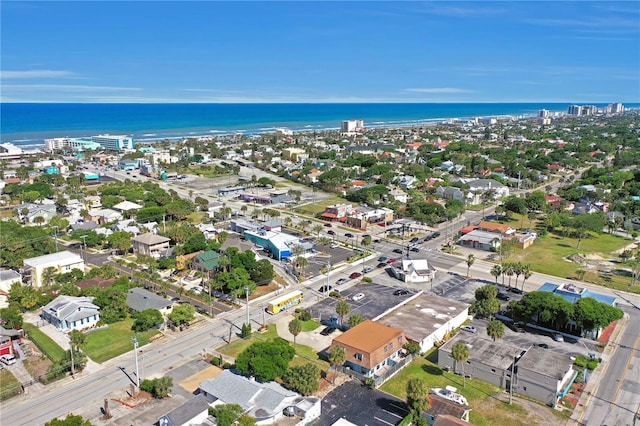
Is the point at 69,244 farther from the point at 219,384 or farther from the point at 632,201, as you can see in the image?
the point at 632,201

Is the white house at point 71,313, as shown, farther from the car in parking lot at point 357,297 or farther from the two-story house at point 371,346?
the car in parking lot at point 357,297

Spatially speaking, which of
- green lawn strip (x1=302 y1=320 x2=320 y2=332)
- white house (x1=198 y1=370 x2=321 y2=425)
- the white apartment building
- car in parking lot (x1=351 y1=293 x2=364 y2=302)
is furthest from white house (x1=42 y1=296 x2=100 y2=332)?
car in parking lot (x1=351 y1=293 x2=364 y2=302)

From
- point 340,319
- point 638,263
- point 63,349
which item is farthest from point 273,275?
point 638,263

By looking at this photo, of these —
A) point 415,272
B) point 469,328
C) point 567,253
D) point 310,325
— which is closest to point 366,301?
point 310,325

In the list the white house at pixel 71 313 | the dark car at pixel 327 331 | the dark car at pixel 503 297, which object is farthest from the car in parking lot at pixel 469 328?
the white house at pixel 71 313

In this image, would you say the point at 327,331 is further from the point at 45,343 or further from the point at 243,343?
the point at 45,343

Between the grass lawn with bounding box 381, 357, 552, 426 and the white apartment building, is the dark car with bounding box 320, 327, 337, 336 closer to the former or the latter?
the grass lawn with bounding box 381, 357, 552, 426
